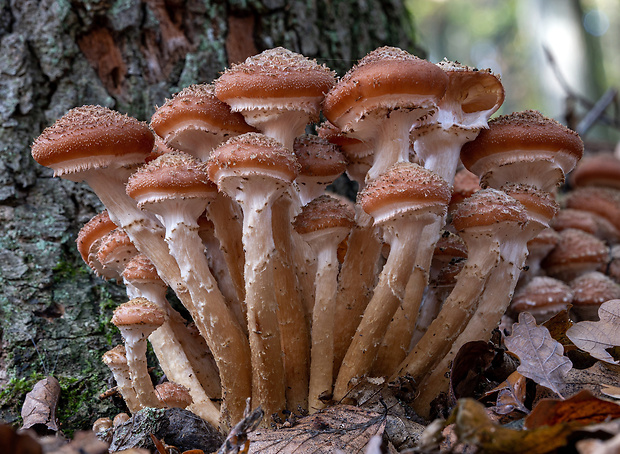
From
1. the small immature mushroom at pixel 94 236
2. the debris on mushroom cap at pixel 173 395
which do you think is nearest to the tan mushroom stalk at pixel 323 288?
the debris on mushroom cap at pixel 173 395

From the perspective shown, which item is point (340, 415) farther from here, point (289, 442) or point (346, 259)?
point (346, 259)

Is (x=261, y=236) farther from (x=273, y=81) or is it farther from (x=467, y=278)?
(x=467, y=278)

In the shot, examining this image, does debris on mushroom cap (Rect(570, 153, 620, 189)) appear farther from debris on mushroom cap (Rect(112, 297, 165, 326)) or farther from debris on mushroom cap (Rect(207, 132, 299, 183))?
debris on mushroom cap (Rect(112, 297, 165, 326))

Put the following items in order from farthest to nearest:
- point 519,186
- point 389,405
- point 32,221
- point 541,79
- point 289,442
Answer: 1. point 541,79
2. point 32,221
3. point 519,186
4. point 389,405
5. point 289,442

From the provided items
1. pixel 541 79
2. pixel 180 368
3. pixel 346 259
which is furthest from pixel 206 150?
pixel 541 79

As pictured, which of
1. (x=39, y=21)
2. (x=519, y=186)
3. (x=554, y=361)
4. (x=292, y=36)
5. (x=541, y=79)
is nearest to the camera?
(x=554, y=361)

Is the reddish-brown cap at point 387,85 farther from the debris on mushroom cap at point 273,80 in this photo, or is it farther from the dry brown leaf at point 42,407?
the dry brown leaf at point 42,407

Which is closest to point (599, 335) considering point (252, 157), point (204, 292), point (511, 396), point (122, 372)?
point (511, 396)
